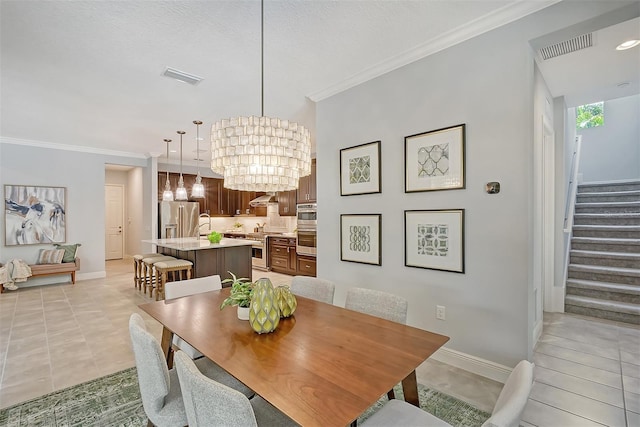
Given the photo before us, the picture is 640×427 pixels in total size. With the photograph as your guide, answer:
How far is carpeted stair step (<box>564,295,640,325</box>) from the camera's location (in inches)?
134

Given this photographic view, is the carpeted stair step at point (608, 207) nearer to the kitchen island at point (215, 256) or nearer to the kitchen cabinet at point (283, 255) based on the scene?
the kitchen cabinet at point (283, 255)

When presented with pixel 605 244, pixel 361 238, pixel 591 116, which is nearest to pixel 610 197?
pixel 605 244

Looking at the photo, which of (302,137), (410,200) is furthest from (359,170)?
(302,137)

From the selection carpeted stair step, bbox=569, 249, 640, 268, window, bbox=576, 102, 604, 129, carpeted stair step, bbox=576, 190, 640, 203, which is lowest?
carpeted stair step, bbox=569, 249, 640, 268

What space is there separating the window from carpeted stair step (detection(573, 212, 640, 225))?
114 inches

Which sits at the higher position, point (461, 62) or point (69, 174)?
point (461, 62)

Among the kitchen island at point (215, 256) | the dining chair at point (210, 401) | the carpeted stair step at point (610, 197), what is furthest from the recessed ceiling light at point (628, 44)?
the kitchen island at point (215, 256)

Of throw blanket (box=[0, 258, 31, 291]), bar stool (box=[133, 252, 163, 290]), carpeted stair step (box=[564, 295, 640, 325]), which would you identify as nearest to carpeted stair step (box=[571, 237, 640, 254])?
carpeted stair step (box=[564, 295, 640, 325])

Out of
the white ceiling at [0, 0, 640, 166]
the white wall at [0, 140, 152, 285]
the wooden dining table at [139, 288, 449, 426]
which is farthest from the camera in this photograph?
the white wall at [0, 140, 152, 285]

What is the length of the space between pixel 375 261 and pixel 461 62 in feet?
6.41

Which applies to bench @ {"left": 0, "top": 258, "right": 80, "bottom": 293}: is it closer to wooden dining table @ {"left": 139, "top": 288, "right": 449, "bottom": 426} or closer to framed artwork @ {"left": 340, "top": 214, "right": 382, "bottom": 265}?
wooden dining table @ {"left": 139, "top": 288, "right": 449, "bottom": 426}

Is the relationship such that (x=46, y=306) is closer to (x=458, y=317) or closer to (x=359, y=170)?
(x=359, y=170)

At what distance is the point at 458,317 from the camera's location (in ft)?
8.21

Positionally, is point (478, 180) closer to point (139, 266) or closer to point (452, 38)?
point (452, 38)
